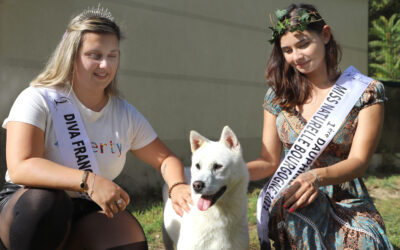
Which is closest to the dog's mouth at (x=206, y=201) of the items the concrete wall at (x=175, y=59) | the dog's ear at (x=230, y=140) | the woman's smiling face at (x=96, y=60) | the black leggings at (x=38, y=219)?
the dog's ear at (x=230, y=140)

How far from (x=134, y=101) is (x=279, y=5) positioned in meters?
3.98

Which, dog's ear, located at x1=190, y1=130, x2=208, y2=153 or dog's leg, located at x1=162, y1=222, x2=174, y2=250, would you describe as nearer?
dog's ear, located at x1=190, y1=130, x2=208, y2=153

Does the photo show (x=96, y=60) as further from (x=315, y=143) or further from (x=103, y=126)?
(x=315, y=143)

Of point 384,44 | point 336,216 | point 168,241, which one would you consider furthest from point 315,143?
A: point 384,44

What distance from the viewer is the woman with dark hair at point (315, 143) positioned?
2.57m

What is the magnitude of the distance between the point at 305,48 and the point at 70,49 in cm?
162

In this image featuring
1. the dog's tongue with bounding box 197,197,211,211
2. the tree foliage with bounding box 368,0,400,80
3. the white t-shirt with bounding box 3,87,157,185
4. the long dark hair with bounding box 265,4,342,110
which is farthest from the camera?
the tree foliage with bounding box 368,0,400,80

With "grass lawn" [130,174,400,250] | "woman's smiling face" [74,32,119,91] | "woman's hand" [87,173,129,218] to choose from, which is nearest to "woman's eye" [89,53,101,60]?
"woman's smiling face" [74,32,119,91]

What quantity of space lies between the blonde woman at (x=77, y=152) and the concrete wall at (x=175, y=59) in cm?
281

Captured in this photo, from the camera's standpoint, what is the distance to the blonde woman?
2133 millimetres

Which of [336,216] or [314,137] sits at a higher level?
[314,137]

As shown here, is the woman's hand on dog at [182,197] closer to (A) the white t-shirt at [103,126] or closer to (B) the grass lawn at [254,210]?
(A) the white t-shirt at [103,126]

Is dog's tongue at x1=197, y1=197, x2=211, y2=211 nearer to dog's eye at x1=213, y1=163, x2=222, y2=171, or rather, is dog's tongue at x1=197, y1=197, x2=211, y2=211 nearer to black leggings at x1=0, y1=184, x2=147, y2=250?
dog's eye at x1=213, y1=163, x2=222, y2=171

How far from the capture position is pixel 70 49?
2410 millimetres
